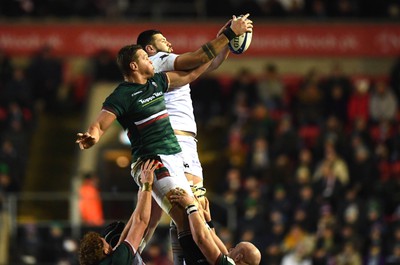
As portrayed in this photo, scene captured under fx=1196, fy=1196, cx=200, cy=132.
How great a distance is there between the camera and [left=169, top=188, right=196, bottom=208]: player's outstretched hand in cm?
1030

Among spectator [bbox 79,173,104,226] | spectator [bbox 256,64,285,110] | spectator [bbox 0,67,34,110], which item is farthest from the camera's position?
spectator [bbox 256,64,285,110]

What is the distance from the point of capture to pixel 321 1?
2752 cm

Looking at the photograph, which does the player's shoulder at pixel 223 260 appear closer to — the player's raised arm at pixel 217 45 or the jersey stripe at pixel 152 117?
the jersey stripe at pixel 152 117

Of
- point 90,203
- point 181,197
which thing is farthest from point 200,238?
point 90,203

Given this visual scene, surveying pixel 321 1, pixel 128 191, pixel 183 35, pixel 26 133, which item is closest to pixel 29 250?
pixel 128 191

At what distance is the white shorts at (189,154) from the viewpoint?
35.6 ft

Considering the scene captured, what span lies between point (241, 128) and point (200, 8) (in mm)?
5445

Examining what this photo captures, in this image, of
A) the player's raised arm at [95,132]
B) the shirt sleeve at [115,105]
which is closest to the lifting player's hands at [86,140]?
the player's raised arm at [95,132]

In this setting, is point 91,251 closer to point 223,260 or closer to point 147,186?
point 147,186

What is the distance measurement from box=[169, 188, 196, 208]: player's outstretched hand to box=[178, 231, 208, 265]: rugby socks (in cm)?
32

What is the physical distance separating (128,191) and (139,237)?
11.2 m

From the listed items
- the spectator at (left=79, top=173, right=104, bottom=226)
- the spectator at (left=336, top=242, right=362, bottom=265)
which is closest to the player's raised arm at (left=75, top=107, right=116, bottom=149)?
the spectator at (left=336, top=242, right=362, bottom=265)

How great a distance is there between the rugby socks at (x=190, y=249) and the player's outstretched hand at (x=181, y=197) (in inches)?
12.6

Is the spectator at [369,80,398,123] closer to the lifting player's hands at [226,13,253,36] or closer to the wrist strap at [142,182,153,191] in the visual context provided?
the lifting player's hands at [226,13,253,36]
